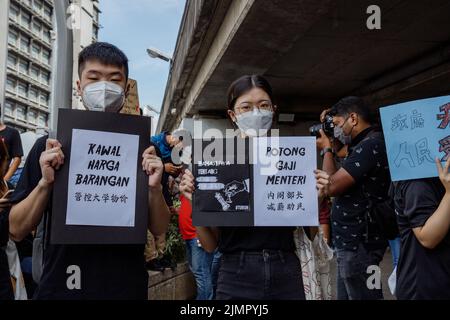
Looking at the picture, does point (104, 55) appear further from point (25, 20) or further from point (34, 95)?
point (25, 20)

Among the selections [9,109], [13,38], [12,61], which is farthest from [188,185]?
[13,38]

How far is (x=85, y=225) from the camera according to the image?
1.88 meters

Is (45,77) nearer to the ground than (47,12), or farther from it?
nearer to the ground

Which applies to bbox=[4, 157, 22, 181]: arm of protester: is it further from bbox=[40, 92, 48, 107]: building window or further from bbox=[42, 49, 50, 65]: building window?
bbox=[42, 49, 50, 65]: building window

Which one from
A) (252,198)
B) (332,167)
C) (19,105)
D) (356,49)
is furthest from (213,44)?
(19,105)

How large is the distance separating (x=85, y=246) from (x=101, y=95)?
2.28ft

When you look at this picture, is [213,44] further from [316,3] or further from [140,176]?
[140,176]

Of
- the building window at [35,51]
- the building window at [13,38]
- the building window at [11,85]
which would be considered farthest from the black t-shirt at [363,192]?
the building window at [35,51]

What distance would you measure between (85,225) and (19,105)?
2774 inches

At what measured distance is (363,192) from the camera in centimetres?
314

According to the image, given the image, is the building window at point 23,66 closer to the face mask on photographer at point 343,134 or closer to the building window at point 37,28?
the building window at point 37,28

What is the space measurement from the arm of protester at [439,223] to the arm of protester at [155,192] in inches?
45.7

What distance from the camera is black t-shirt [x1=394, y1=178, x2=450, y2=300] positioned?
189cm

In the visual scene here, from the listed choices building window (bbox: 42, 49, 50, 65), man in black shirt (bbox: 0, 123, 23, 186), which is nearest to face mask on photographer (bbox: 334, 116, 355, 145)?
man in black shirt (bbox: 0, 123, 23, 186)
